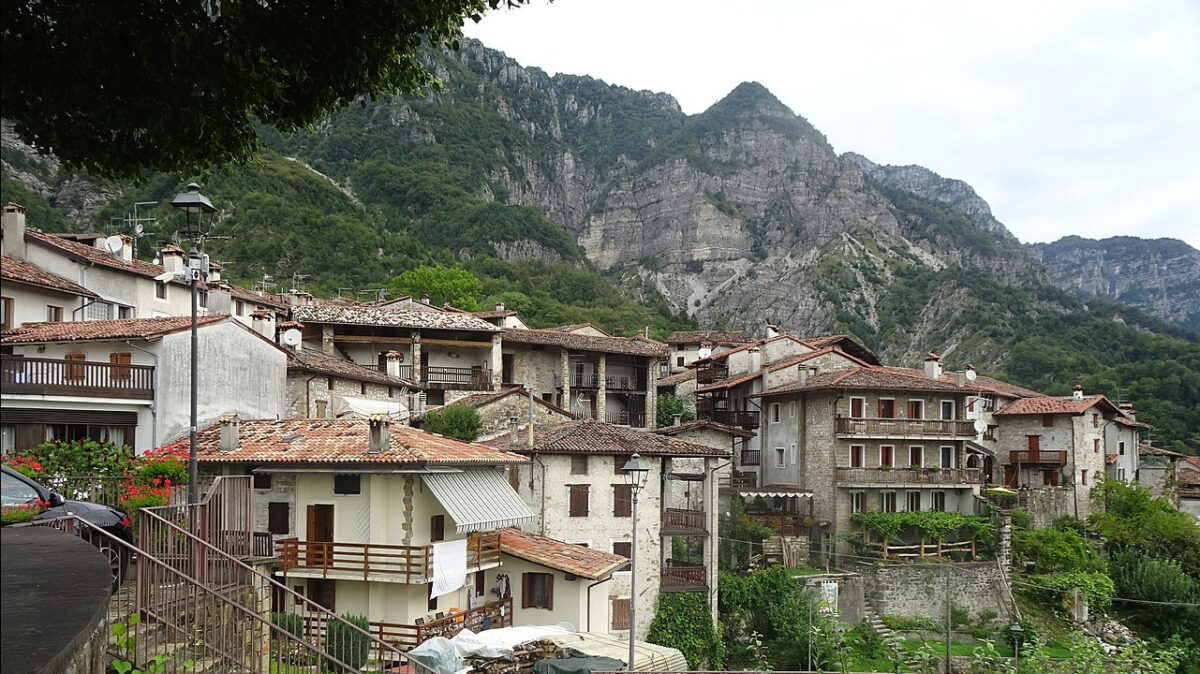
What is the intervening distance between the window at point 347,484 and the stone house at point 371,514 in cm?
3

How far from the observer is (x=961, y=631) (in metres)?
43.6

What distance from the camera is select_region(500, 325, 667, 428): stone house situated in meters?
55.6

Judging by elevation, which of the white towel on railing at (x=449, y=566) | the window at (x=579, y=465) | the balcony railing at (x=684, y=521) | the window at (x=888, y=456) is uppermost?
the window at (x=579, y=465)

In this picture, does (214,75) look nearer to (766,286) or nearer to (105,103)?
(105,103)

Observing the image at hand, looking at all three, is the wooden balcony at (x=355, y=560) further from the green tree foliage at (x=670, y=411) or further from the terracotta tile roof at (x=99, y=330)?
the green tree foliage at (x=670, y=411)

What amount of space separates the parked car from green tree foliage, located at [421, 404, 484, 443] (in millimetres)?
26566

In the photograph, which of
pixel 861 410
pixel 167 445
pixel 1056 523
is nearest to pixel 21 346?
pixel 167 445

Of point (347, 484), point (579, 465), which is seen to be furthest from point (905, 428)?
point (347, 484)

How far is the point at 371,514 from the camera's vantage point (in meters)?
26.2

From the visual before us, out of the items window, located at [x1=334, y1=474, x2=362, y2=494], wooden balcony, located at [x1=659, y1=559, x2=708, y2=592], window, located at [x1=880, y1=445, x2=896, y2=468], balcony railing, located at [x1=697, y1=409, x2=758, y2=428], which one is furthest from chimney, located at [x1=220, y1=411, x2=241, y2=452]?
balcony railing, located at [x1=697, y1=409, x2=758, y2=428]

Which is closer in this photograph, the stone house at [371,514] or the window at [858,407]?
the stone house at [371,514]

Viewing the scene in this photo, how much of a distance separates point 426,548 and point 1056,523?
131 ft

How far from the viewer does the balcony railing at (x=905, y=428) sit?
4809cm

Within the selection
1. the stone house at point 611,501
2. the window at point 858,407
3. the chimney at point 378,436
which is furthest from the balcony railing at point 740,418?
the chimney at point 378,436
